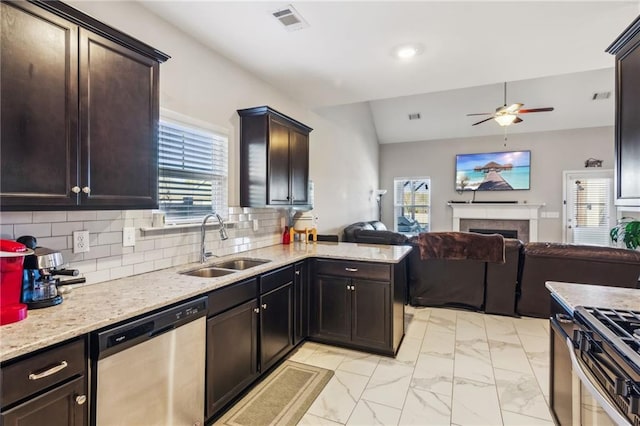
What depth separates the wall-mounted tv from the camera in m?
Result: 7.41

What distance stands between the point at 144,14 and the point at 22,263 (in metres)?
1.89

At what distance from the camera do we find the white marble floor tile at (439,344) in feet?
10.1

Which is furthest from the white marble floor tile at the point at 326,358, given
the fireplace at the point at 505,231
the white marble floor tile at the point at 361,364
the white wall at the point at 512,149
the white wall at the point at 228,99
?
the fireplace at the point at 505,231

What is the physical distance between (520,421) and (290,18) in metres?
3.22

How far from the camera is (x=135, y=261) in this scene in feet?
7.17

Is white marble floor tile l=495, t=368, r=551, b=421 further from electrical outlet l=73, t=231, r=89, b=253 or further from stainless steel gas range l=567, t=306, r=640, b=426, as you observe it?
electrical outlet l=73, t=231, r=89, b=253

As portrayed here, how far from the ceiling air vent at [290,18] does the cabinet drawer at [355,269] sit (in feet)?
6.59

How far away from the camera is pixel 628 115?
165 centimetres

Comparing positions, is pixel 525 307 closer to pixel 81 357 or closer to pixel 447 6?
pixel 447 6

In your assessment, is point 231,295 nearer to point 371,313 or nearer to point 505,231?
point 371,313

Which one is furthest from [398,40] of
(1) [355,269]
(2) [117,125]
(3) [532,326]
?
(3) [532,326]

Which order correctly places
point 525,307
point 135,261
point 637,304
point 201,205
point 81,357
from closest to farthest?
point 81,357, point 637,304, point 135,261, point 201,205, point 525,307

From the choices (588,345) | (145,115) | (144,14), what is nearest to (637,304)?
(588,345)

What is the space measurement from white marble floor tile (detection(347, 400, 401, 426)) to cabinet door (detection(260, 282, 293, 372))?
762 millimetres
